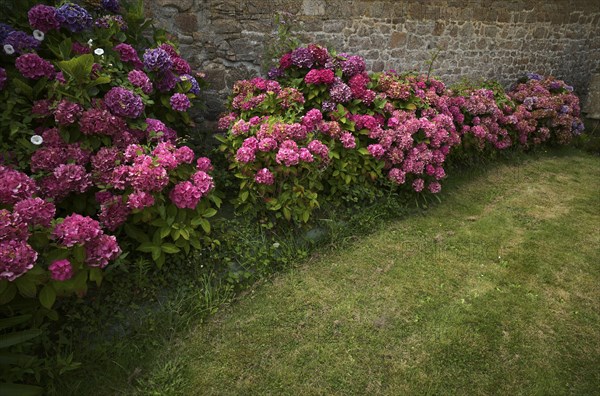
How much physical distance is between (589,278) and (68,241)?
4423 mm

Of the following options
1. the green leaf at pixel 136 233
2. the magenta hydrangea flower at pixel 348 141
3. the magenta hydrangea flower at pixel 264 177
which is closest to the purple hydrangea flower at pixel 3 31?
the green leaf at pixel 136 233

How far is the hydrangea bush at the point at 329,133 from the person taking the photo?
377cm

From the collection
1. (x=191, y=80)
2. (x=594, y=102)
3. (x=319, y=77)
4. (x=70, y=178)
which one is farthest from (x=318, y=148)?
(x=594, y=102)

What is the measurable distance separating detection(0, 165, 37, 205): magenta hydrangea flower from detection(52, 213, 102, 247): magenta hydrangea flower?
0.31m

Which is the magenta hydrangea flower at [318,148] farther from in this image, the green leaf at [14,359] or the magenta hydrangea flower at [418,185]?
the green leaf at [14,359]

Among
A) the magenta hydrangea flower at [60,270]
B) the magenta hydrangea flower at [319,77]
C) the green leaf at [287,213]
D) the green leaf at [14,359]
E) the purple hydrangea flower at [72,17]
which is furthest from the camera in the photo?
the magenta hydrangea flower at [319,77]

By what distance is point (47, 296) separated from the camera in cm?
235

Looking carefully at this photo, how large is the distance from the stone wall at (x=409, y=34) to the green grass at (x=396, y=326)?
2780 millimetres

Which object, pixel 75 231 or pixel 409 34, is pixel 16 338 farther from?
pixel 409 34

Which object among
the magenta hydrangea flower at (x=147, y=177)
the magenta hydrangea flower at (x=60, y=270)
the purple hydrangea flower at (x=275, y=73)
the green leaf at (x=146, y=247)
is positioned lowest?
the green leaf at (x=146, y=247)

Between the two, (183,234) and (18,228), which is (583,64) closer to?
(183,234)

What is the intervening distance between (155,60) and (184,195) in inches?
56.1

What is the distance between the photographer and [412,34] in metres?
6.81

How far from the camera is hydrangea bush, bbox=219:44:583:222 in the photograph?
3.77m
